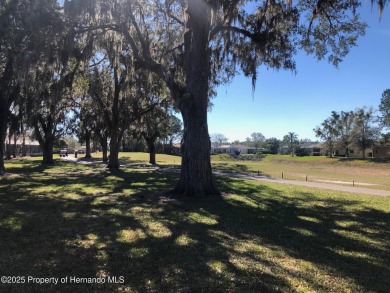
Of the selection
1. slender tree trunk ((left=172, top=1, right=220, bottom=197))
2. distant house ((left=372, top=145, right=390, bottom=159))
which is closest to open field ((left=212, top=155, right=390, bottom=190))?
slender tree trunk ((left=172, top=1, right=220, bottom=197))

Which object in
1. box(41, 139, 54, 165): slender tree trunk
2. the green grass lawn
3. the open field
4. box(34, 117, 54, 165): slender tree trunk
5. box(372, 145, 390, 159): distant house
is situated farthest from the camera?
box(372, 145, 390, 159): distant house

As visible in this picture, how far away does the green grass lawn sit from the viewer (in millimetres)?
4262

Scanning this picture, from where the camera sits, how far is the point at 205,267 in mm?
4676

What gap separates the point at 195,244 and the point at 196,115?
19.2 feet

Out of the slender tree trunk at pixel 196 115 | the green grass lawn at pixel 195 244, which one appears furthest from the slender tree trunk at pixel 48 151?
the slender tree trunk at pixel 196 115

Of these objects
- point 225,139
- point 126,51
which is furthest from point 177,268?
point 225,139

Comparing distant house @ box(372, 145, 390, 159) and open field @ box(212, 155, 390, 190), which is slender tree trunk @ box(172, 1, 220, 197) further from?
distant house @ box(372, 145, 390, 159)

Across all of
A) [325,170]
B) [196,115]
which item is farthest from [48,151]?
[325,170]

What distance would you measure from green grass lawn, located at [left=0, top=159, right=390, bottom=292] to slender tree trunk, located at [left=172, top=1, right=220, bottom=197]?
848 mm

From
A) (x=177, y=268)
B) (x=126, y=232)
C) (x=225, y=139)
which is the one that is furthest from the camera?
(x=225, y=139)

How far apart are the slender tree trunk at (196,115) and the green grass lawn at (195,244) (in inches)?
33.4

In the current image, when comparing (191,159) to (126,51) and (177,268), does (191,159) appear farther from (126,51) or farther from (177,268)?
(126,51)

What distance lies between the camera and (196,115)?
1102cm

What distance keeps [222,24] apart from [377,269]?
1013cm
